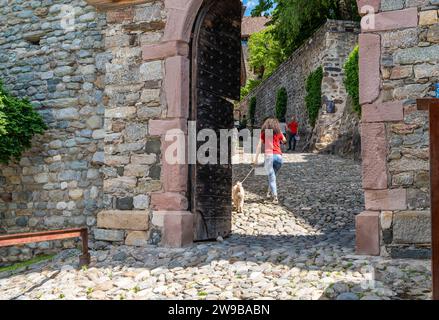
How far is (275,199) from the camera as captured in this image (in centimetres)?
842

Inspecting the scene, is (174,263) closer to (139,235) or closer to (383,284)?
(139,235)

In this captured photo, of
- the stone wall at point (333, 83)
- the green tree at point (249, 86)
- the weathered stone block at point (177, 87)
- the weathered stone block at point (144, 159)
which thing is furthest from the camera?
the green tree at point (249, 86)

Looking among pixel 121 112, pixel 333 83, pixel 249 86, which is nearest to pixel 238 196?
pixel 121 112

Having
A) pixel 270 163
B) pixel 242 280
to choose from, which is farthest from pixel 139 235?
pixel 270 163

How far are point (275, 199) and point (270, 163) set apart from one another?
75 cm

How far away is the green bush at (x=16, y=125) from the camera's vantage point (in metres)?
6.25

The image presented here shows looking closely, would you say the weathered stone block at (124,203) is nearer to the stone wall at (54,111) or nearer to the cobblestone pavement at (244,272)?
the cobblestone pavement at (244,272)

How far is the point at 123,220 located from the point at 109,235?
285 millimetres

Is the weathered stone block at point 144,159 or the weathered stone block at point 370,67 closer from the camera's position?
the weathered stone block at point 370,67

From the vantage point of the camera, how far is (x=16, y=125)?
6328 mm

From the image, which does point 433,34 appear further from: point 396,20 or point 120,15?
point 120,15

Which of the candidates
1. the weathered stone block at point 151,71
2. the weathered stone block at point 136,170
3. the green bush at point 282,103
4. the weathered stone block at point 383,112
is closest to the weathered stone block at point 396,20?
the weathered stone block at point 383,112

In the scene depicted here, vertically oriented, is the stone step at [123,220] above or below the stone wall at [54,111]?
below

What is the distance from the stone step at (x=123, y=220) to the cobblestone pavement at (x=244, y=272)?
275mm
